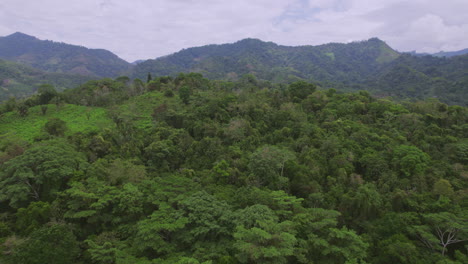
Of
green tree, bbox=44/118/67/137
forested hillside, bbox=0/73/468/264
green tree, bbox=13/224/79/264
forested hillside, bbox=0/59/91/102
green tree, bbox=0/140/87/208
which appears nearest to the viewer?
green tree, bbox=13/224/79/264

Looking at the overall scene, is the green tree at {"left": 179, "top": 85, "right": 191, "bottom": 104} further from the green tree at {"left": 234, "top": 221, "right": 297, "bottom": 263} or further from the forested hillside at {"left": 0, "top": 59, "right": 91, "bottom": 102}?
the forested hillside at {"left": 0, "top": 59, "right": 91, "bottom": 102}

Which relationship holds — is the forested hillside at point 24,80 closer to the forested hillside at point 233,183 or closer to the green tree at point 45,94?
the green tree at point 45,94

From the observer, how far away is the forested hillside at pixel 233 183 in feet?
46.0

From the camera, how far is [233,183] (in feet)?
76.7

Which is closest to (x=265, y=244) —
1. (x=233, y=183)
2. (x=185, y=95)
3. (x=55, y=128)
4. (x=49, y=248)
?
(x=233, y=183)

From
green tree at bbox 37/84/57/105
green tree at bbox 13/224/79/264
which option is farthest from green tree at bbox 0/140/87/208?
green tree at bbox 37/84/57/105

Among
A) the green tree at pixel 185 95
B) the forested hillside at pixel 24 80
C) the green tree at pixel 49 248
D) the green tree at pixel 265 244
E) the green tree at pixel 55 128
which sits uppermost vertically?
the forested hillside at pixel 24 80

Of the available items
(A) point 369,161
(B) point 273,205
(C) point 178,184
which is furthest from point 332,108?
(C) point 178,184

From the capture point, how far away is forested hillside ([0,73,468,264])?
14.0 meters

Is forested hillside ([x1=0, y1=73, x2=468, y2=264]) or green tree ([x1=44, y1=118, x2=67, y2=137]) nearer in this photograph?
forested hillside ([x1=0, y1=73, x2=468, y2=264])

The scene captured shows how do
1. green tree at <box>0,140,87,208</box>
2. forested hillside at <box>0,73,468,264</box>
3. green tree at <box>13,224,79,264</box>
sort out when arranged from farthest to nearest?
green tree at <box>0,140,87,208</box>
forested hillside at <box>0,73,468,264</box>
green tree at <box>13,224,79,264</box>

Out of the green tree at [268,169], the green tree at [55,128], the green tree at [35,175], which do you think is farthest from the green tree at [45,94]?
the green tree at [268,169]

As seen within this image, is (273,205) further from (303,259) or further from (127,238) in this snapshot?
(127,238)

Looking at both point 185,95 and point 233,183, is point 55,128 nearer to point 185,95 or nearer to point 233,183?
point 185,95
